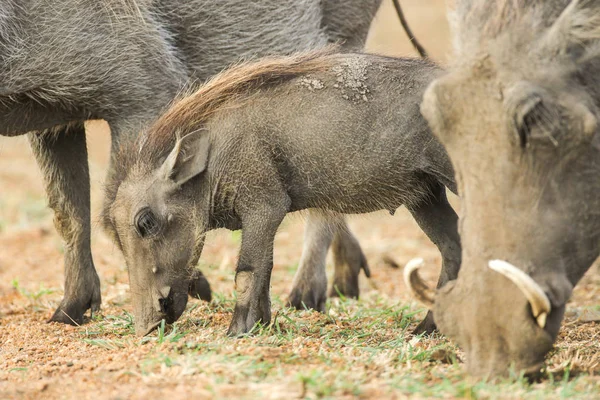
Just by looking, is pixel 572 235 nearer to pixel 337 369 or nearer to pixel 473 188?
pixel 473 188

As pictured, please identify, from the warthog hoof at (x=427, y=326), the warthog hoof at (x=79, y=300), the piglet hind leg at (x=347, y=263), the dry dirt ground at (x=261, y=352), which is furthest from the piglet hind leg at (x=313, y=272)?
the warthog hoof at (x=79, y=300)

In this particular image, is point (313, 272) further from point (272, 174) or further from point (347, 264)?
point (272, 174)

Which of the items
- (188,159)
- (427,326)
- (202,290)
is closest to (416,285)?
(427,326)

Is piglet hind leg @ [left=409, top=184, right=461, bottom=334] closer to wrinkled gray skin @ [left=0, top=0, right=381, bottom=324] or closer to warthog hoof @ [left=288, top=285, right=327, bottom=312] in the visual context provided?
wrinkled gray skin @ [left=0, top=0, right=381, bottom=324]

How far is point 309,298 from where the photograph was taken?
5090mm

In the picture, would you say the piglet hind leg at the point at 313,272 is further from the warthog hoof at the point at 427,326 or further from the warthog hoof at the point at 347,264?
the warthog hoof at the point at 427,326

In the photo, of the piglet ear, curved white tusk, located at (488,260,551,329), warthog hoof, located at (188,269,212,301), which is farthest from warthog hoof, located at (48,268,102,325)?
curved white tusk, located at (488,260,551,329)

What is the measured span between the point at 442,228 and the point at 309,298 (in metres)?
1.18

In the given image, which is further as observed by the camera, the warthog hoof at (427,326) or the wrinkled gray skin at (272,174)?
the warthog hoof at (427,326)

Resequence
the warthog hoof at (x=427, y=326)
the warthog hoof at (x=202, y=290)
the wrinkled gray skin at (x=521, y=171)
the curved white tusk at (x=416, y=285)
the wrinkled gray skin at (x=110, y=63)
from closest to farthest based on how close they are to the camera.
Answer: the wrinkled gray skin at (x=521, y=171)
the curved white tusk at (x=416, y=285)
the warthog hoof at (x=427, y=326)
the wrinkled gray skin at (x=110, y=63)
the warthog hoof at (x=202, y=290)

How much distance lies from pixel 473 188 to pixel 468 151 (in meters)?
0.12

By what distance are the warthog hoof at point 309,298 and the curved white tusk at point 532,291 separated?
2.33 metres

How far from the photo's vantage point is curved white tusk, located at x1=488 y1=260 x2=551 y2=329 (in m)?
2.74

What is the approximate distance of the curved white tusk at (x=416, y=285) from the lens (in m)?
3.16
